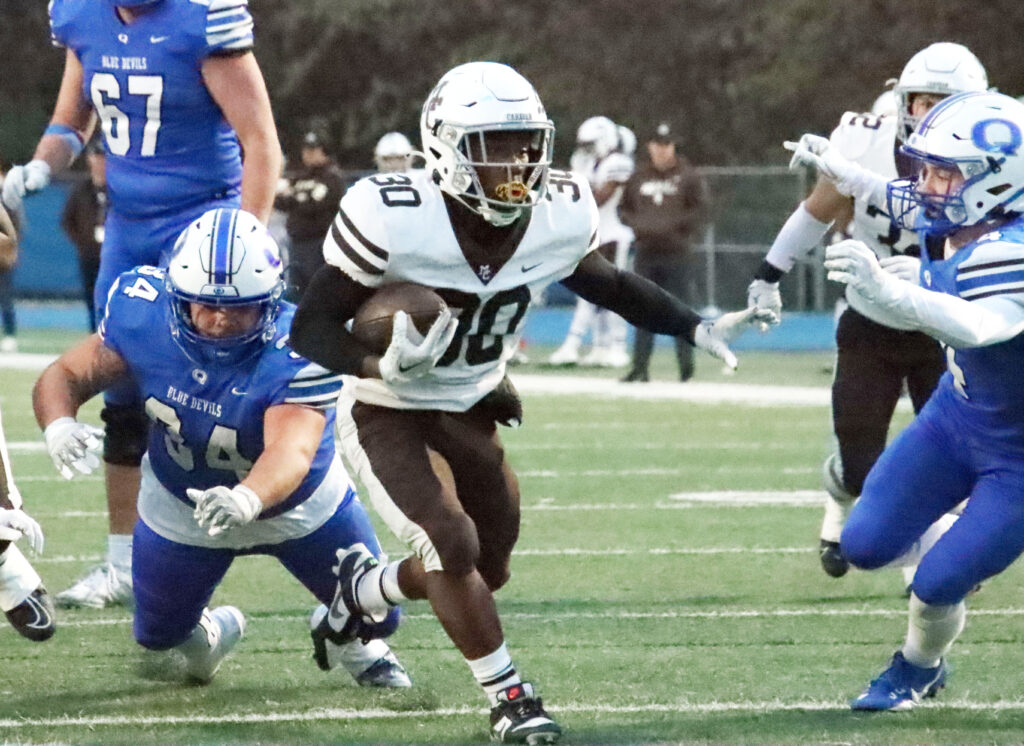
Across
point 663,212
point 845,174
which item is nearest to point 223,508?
point 845,174

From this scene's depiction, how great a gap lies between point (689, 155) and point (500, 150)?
20.0 meters

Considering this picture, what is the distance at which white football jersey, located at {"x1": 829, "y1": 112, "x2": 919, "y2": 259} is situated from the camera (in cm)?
614

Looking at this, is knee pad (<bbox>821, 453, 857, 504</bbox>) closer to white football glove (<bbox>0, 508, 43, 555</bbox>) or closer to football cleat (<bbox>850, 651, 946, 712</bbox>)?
football cleat (<bbox>850, 651, 946, 712</bbox>)

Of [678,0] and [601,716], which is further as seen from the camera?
[678,0]

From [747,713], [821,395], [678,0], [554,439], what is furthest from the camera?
[678,0]

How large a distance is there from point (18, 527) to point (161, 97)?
145cm

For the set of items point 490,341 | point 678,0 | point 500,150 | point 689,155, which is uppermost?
point 500,150

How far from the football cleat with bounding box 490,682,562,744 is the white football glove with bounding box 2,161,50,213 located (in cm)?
227

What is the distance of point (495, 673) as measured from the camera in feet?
14.1

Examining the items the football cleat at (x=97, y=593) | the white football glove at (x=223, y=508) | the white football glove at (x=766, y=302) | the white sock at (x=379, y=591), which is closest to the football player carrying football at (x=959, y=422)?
the white football glove at (x=766, y=302)

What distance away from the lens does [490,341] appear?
4.57 meters

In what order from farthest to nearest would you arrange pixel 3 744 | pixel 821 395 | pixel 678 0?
pixel 678 0 → pixel 821 395 → pixel 3 744

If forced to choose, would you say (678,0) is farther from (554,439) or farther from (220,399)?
(220,399)

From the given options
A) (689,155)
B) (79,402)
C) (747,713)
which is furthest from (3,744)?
(689,155)
